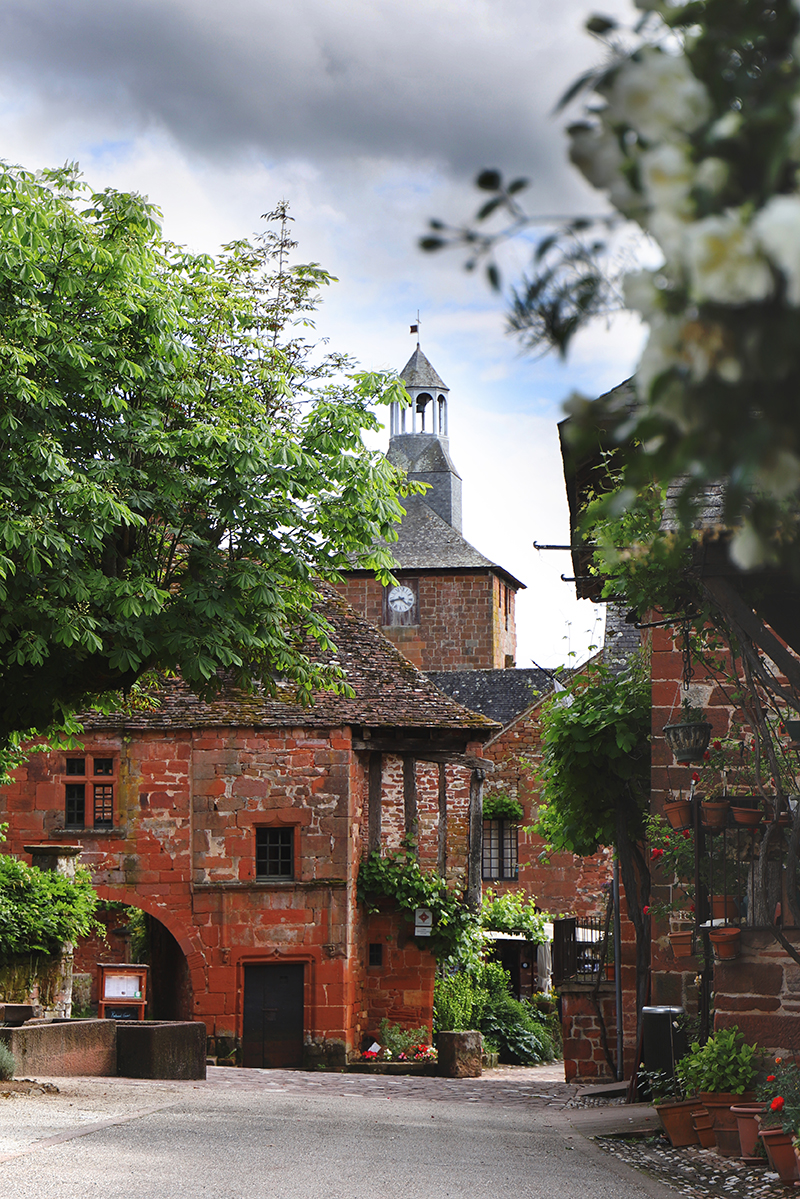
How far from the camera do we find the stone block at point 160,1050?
1468 centimetres

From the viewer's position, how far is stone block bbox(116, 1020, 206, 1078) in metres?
14.7

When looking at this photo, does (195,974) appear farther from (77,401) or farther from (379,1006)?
(77,401)

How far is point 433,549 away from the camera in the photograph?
46969 mm

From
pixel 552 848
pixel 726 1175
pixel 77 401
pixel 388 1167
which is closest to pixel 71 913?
pixel 552 848

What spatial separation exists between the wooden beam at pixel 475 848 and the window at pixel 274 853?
3.05 metres

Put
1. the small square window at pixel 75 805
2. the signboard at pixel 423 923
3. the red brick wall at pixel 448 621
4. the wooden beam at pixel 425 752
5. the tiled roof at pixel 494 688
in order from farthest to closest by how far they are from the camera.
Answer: the red brick wall at pixel 448 621
the tiled roof at pixel 494 688
the small square window at pixel 75 805
the wooden beam at pixel 425 752
the signboard at pixel 423 923

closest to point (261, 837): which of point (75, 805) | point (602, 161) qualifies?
point (75, 805)

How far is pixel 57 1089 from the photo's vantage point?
12.3m

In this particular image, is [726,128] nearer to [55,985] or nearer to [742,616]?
[742,616]

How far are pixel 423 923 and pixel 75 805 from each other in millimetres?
6383

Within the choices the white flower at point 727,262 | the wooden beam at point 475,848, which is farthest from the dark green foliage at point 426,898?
the white flower at point 727,262

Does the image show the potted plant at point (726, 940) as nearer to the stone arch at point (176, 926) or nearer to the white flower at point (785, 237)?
the white flower at point (785, 237)

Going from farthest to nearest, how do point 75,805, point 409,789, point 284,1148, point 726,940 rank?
point 409,789
point 75,805
point 284,1148
point 726,940

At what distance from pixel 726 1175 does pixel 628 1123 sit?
3000 mm
